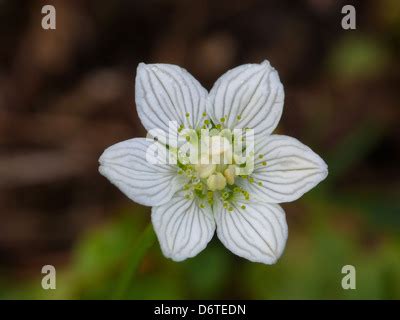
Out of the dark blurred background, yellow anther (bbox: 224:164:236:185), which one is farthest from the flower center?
A: the dark blurred background

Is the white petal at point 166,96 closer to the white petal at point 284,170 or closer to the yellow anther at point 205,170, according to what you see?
the yellow anther at point 205,170

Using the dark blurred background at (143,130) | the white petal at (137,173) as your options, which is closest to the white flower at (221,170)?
the white petal at (137,173)

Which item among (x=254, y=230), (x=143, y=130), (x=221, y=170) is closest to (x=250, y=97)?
(x=221, y=170)

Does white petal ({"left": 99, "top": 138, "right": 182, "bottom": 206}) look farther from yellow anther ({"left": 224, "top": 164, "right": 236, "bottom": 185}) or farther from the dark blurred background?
the dark blurred background

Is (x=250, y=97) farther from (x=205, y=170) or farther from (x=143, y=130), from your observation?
(x=143, y=130)

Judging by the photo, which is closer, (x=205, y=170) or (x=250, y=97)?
(x=205, y=170)

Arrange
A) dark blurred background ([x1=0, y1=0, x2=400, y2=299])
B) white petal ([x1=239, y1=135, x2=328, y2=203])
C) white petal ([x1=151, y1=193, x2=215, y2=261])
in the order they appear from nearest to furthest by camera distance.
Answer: white petal ([x1=151, y1=193, x2=215, y2=261]), white petal ([x1=239, y1=135, x2=328, y2=203]), dark blurred background ([x1=0, y1=0, x2=400, y2=299])
